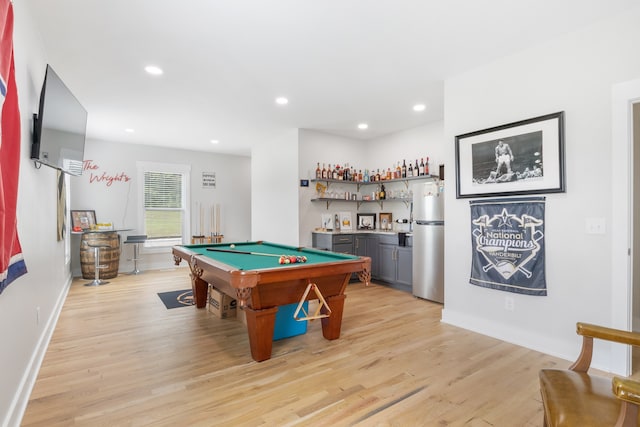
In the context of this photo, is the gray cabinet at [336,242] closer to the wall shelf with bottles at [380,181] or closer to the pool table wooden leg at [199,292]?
the wall shelf with bottles at [380,181]

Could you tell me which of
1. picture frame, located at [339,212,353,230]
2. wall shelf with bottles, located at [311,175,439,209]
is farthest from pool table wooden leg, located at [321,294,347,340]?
picture frame, located at [339,212,353,230]

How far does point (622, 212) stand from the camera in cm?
228

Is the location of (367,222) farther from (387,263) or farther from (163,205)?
(163,205)

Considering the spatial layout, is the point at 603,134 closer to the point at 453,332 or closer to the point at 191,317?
the point at 453,332

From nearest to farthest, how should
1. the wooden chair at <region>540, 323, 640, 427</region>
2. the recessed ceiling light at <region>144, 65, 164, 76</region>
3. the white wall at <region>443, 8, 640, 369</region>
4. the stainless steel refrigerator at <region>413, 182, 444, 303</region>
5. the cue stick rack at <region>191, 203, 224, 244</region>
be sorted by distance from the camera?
the wooden chair at <region>540, 323, 640, 427</region> < the white wall at <region>443, 8, 640, 369</region> < the recessed ceiling light at <region>144, 65, 164, 76</region> < the stainless steel refrigerator at <region>413, 182, 444, 303</region> < the cue stick rack at <region>191, 203, 224, 244</region>

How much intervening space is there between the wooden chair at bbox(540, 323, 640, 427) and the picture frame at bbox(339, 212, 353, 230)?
4.50 m

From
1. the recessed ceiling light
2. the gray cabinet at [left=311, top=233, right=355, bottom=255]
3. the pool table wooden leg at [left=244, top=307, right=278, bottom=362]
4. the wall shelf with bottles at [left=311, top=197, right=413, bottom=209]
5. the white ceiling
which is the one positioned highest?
the white ceiling

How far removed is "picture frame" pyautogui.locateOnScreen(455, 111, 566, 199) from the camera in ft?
8.56

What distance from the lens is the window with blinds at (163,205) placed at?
21.9 ft

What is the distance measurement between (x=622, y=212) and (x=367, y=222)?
3995 mm

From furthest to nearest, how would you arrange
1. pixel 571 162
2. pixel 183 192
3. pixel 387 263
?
pixel 183 192 → pixel 387 263 → pixel 571 162

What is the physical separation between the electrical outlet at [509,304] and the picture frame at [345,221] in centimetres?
324

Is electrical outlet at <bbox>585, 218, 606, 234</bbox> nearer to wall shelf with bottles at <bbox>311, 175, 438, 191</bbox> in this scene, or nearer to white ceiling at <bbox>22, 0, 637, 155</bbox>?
white ceiling at <bbox>22, 0, 637, 155</bbox>

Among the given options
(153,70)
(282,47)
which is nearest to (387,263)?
(282,47)
